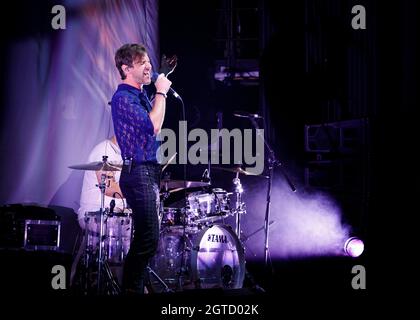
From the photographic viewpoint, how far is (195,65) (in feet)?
19.5

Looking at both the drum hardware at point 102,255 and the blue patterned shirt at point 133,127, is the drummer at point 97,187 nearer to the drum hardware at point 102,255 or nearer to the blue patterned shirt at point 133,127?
the drum hardware at point 102,255

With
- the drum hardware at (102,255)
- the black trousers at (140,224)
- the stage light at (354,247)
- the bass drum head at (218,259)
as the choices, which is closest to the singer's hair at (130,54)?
the black trousers at (140,224)

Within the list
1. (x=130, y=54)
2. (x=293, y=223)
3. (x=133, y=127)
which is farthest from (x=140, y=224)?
(x=293, y=223)

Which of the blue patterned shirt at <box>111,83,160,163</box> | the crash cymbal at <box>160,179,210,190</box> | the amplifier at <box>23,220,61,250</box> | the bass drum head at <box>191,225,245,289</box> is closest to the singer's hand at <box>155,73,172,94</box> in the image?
the blue patterned shirt at <box>111,83,160,163</box>

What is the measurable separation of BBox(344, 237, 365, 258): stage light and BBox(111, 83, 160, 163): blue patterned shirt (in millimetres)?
2547

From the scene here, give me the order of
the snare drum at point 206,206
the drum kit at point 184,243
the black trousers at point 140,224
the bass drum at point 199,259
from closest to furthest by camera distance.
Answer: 1. the black trousers at point 140,224
2. the drum kit at point 184,243
3. the bass drum at point 199,259
4. the snare drum at point 206,206

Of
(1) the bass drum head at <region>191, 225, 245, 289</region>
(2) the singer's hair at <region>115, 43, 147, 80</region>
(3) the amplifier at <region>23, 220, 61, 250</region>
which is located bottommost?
(1) the bass drum head at <region>191, 225, 245, 289</region>

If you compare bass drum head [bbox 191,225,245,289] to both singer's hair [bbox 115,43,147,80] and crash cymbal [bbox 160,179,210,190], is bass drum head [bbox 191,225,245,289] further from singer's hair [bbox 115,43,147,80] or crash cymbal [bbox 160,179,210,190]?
singer's hair [bbox 115,43,147,80]

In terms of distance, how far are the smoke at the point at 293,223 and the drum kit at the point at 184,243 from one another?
1.59 feet

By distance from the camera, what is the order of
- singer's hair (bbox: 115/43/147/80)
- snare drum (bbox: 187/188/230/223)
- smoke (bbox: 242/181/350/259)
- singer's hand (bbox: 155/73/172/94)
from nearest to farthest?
1. singer's hand (bbox: 155/73/172/94)
2. singer's hair (bbox: 115/43/147/80)
3. snare drum (bbox: 187/188/230/223)
4. smoke (bbox: 242/181/350/259)

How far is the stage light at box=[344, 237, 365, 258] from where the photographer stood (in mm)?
4992

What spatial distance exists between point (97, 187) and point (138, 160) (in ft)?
5.56

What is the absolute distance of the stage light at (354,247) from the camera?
499cm
